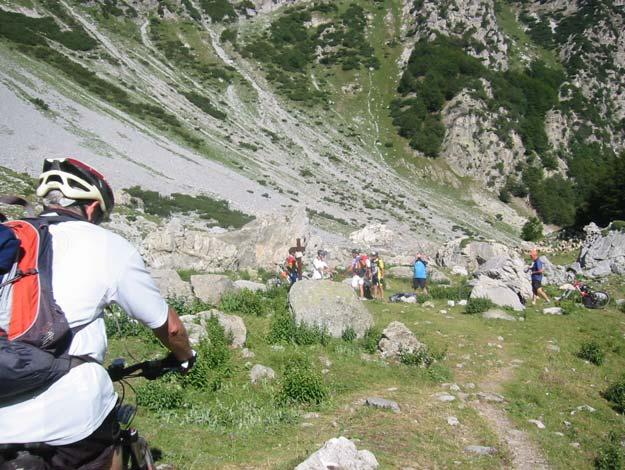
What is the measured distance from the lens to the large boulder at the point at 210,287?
12656 mm

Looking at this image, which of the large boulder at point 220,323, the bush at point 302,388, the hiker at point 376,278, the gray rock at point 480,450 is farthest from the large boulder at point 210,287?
the gray rock at point 480,450

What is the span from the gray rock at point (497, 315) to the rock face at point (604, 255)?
1253 centimetres

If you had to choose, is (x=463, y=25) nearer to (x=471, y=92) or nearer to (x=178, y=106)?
(x=471, y=92)

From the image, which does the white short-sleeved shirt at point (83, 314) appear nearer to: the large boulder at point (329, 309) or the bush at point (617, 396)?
the large boulder at point (329, 309)

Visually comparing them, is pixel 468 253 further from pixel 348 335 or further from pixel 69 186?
pixel 69 186

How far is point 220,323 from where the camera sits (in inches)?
396

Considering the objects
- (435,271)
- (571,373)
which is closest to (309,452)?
(571,373)

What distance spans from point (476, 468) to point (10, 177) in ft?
113

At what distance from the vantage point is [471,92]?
340ft

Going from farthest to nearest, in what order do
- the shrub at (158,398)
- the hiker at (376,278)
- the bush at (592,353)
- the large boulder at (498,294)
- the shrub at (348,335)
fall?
1. the hiker at (376,278)
2. the large boulder at (498,294)
3. the bush at (592,353)
4. the shrub at (348,335)
5. the shrub at (158,398)

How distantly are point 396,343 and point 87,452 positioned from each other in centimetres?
856

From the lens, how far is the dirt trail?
6.52 m

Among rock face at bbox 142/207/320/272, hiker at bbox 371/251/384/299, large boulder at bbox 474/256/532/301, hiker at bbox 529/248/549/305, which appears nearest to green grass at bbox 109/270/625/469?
hiker at bbox 371/251/384/299

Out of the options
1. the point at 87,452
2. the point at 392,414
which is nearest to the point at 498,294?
the point at 392,414
